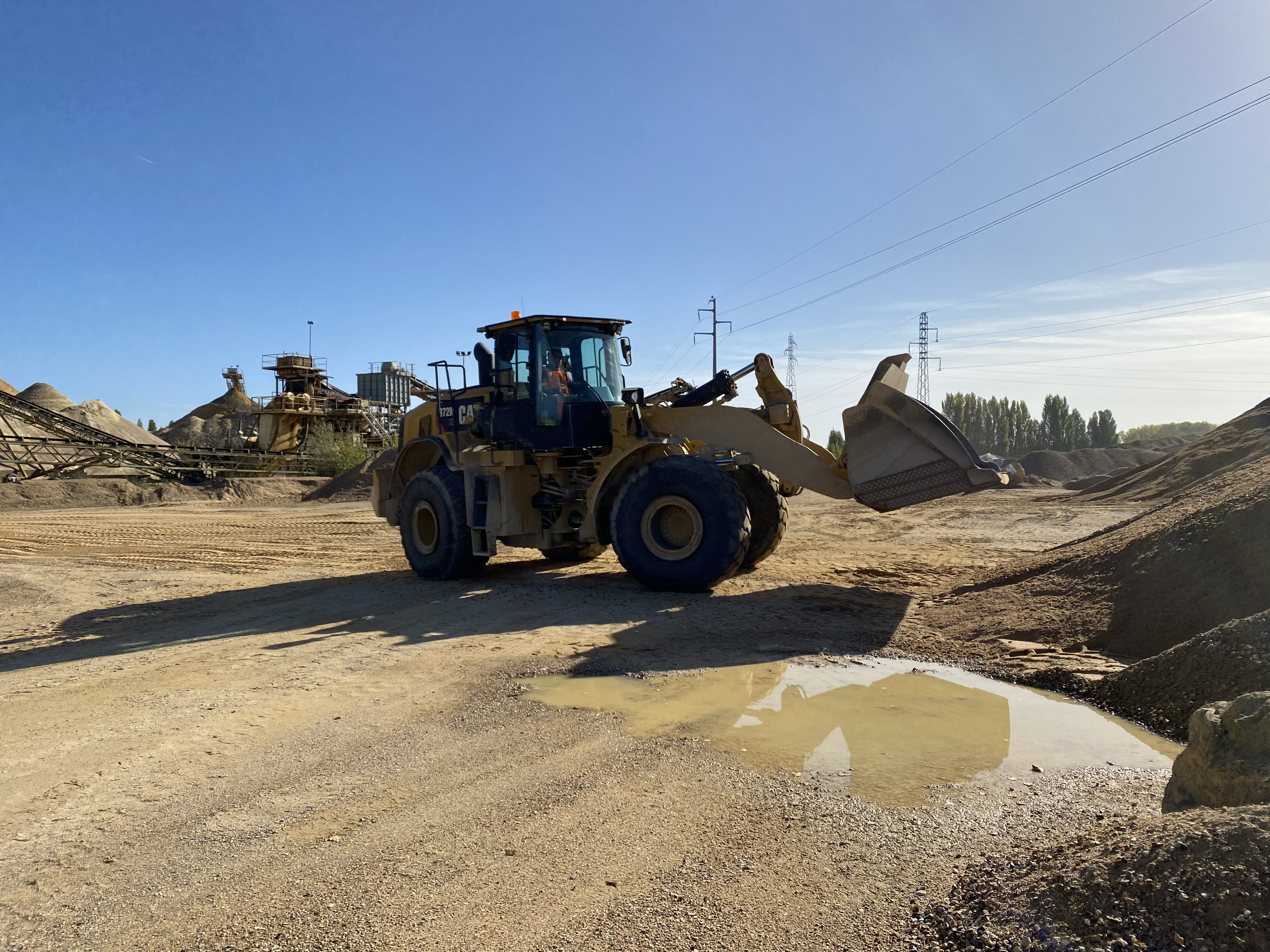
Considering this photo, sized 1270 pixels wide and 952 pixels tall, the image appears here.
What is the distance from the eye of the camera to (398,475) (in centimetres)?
1244

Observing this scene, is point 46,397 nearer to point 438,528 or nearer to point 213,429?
point 213,429

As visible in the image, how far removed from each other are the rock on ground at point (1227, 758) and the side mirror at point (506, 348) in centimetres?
827

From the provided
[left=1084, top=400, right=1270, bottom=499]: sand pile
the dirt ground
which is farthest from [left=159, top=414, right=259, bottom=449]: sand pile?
the dirt ground

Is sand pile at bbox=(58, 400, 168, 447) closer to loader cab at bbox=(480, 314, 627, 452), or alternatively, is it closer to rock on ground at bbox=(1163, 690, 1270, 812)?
loader cab at bbox=(480, 314, 627, 452)

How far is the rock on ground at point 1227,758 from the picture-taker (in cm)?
300

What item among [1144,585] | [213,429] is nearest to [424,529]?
[1144,585]

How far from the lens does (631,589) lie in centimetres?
979

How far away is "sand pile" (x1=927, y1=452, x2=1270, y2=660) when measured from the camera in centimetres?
630

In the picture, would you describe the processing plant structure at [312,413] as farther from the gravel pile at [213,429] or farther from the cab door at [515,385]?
the cab door at [515,385]

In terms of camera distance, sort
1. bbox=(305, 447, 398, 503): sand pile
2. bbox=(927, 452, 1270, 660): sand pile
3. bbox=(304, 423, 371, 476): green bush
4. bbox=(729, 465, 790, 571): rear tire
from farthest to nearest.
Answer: bbox=(304, 423, 371, 476): green bush, bbox=(305, 447, 398, 503): sand pile, bbox=(729, 465, 790, 571): rear tire, bbox=(927, 452, 1270, 660): sand pile

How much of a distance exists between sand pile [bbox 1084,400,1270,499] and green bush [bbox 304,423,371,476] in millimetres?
26146

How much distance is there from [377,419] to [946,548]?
35039 millimetres

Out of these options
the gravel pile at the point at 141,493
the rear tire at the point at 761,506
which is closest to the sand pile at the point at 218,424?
the gravel pile at the point at 141,493

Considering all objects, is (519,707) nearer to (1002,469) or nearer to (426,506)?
(1002,469)
